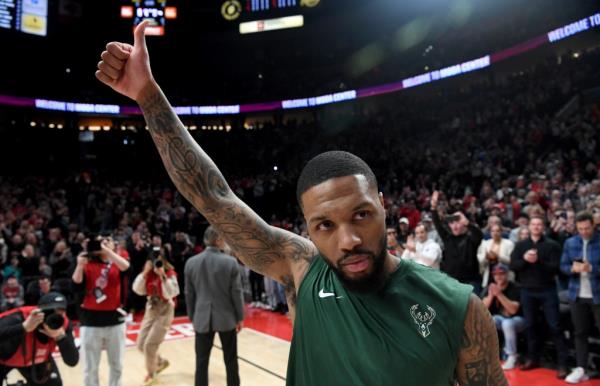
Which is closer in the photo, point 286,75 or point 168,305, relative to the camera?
point 168,305

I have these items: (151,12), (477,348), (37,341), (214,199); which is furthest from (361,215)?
(151,12)

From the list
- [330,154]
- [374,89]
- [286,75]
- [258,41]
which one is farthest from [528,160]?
[258,41]

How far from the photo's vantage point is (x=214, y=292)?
16.9 feet

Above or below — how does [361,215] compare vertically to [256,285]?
above

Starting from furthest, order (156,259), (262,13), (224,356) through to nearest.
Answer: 1. (262,13)
2. (156,259)
3. (224,356)

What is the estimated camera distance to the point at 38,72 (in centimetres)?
2344

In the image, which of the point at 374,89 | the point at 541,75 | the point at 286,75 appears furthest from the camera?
the point at 286,75

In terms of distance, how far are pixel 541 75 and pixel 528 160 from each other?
601cm

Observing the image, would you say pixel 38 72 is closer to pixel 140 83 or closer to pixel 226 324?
pixel 226 324

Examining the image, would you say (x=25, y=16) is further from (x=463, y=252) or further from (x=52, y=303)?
(x=463, y=252)

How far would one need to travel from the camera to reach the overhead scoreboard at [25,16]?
56.3 feet

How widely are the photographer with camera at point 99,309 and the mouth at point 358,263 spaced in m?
4.04

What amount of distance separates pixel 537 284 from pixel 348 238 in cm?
524

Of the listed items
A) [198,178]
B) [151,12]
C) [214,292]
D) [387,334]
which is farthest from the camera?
[151,12]
